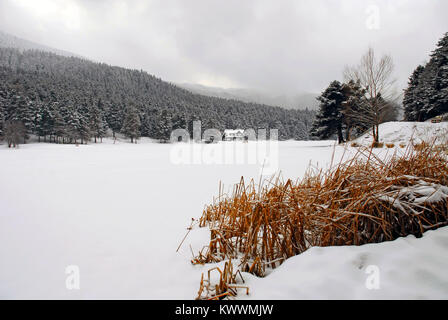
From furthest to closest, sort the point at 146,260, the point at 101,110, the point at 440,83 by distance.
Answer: the point at 101,110 → the point at 440,83 → the point at 146,260

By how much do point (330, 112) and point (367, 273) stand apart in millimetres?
24260

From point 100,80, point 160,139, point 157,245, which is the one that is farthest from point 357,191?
point 100,80

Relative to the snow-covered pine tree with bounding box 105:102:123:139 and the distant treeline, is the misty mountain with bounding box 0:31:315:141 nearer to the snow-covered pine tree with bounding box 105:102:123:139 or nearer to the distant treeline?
the snow-covered pine tree with bounding box 105:102:123:139

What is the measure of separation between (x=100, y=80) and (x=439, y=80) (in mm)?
106670

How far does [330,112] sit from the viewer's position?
73.0 feet

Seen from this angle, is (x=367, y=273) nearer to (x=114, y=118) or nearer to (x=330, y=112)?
(x=330, y=112)

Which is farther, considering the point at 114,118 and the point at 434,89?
the point at 114,118

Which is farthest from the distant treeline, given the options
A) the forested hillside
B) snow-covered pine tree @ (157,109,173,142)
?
snow-covered pine tree @ (157,109,173,142)

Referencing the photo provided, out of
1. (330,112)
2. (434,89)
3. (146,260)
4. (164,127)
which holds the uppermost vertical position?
(434,89)

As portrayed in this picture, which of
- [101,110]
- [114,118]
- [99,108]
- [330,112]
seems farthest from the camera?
[99,108]

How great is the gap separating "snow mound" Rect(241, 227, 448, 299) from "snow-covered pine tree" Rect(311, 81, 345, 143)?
23.4 metres

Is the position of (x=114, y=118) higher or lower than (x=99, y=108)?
lower

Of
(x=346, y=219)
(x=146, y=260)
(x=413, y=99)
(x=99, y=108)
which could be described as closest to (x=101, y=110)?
(x=99, y=108)
